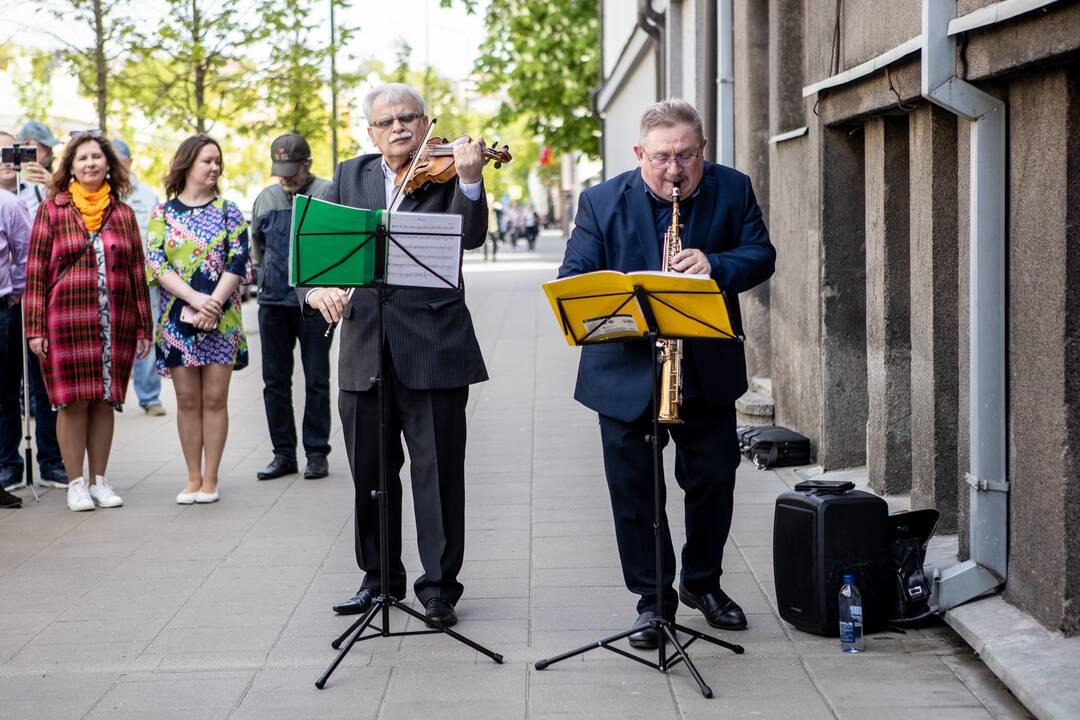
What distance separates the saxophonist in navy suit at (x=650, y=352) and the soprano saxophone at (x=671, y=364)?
0.06 metres

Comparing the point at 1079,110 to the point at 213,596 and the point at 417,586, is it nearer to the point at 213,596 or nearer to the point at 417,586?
the point at 417,586

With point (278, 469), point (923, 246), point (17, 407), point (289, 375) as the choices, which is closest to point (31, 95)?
point (17, 407)

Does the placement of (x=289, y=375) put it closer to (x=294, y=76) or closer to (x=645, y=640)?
(x=645, y=640)

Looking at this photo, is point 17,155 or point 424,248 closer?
point 424,248

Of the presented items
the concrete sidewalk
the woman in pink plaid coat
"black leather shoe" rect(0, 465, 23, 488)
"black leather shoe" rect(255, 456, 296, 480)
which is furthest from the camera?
"black leather shoe" rect(255, 456, 296, 480)

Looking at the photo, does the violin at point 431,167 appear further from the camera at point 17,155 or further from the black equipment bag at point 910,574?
the camera at point 17,155

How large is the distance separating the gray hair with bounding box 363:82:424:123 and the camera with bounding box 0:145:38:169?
4301 millimetres

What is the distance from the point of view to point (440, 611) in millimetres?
5887

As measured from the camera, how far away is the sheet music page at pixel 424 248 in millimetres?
5203

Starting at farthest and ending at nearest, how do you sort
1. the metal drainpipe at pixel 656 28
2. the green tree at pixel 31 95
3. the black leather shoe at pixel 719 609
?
the green tree at pixel 31 95 → the metal drainpipe at pixel 656 28 → the black leather shoe at pixel 719 609

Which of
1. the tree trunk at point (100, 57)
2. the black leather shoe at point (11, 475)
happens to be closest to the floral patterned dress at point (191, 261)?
the black leather shoe at point (11, 475)

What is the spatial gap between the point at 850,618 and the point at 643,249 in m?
1.58

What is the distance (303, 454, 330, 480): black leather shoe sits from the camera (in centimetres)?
935

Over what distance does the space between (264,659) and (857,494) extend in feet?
7.67
